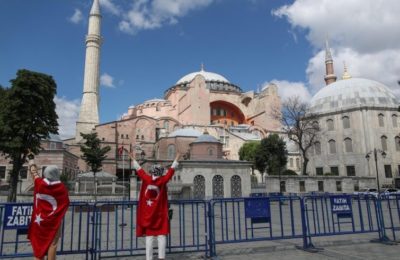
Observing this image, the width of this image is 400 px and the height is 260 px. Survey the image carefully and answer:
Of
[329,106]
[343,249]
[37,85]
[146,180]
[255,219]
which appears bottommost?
[343,249]

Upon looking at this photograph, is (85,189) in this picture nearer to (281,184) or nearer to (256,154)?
(281,184)

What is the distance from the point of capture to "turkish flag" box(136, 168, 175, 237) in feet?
15.8

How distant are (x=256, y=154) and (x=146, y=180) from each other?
33485 millimetres

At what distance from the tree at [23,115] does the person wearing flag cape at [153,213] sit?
16.5 m

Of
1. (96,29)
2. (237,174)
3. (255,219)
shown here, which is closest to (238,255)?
(255,219)

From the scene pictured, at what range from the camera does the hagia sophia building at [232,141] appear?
27.6 m

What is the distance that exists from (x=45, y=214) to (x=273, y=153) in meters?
32.6

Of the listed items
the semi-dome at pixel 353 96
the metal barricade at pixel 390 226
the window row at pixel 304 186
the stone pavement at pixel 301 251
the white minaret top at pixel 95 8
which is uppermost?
the white minaret top at pixel 95 8

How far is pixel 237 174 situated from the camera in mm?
27766

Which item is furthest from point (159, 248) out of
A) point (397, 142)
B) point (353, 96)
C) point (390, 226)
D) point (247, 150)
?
point (247, 150)

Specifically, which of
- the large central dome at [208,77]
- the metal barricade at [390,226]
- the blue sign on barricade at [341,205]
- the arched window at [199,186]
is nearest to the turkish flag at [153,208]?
the blue sign on barricade at [341,205]

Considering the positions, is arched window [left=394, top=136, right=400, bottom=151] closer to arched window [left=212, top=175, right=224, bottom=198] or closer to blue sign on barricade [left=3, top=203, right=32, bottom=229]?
arched window [left=212, top=175, right=224, bottom=198]

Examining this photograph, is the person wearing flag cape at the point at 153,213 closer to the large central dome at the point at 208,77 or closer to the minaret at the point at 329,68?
the minaret at the point at 329,68

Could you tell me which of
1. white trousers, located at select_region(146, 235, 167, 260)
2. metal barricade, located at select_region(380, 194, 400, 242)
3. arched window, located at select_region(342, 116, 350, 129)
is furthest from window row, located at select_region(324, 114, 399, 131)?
white trousers, located at select_region(146, 235, 167, 260)
